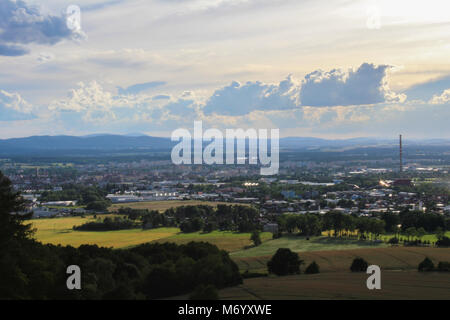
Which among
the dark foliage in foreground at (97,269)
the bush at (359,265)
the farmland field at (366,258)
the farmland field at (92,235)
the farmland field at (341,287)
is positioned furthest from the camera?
the farmland field at (92,235)

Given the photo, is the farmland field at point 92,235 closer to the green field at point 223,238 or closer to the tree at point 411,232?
the green field at point 223,238

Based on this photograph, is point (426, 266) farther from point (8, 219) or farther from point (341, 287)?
point (8, 219)

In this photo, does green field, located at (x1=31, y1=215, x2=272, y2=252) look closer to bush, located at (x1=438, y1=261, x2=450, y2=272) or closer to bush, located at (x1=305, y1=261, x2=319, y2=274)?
bush, located at (x1=305, y1=261, x2=319, y2=274)

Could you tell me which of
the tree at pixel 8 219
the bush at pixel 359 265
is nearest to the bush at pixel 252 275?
the bush at pixel 359 265

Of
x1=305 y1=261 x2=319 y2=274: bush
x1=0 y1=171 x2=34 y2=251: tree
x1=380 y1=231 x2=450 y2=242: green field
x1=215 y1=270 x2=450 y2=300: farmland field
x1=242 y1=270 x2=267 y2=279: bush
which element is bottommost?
x1=380 y1=231 x2=450 y2=242: green field

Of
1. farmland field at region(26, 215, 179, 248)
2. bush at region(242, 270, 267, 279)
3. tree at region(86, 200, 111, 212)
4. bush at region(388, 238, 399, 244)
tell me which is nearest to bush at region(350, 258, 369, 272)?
bush at region(242, 270, 267, 279)

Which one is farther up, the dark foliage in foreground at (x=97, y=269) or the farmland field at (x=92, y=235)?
the dark foliage in foreground at (x=97, y=269)
